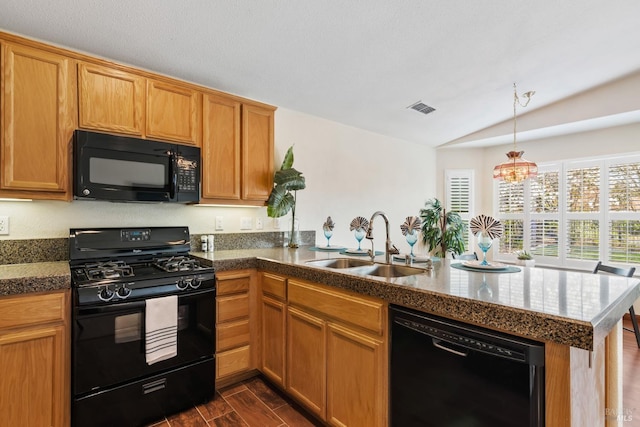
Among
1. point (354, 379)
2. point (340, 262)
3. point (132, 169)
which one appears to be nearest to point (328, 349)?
point (354, 379)

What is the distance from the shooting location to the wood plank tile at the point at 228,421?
1924mm

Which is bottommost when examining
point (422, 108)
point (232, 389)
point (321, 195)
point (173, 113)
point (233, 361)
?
point (232, 389)

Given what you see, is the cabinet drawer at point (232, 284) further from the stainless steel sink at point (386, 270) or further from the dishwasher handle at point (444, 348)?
the dishwasher handle at point (444, 348)

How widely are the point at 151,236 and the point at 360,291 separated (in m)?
1.67

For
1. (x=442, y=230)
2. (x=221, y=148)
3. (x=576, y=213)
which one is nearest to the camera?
(x=221, y=148)

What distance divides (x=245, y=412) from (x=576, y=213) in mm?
4624

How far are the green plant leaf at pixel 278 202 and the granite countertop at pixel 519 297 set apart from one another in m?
1.07

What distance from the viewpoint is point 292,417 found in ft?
Answer: 6.56

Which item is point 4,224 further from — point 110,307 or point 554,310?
point 554,310

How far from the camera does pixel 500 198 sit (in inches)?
199

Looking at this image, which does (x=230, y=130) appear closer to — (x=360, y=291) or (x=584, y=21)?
(x=360, y=291)

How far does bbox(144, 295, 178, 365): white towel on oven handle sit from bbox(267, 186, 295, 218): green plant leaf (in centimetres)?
117

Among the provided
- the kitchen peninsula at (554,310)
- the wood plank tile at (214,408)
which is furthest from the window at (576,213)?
the wood plank tile at (214,408)

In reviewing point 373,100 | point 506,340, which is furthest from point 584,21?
point 506,340
